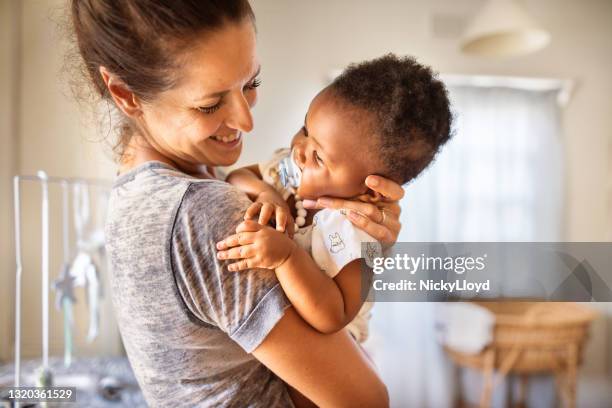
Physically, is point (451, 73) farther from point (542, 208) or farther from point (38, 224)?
point (38, 224)

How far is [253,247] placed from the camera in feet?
1.14

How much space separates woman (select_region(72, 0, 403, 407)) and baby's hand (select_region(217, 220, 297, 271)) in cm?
1

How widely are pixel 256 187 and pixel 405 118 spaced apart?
0.59 ft

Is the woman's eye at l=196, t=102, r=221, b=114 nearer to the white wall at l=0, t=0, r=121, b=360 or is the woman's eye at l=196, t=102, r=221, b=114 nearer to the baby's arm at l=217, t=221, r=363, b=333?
the baby's arm at l=217, t=221, r=363, b=333

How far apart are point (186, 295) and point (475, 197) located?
1.86 meters

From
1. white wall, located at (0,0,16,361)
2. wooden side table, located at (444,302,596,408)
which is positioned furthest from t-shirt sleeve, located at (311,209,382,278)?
white wall, located at (0,0,16,361)

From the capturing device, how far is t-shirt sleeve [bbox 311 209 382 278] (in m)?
0.43

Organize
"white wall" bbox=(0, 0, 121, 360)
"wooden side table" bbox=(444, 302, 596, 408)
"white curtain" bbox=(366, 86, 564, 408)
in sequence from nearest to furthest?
"wooden side table" bbox=(444, 302, 596, 408) → "white wall" bbox=(0, 0, 121, 360) → "white curtain" bbox=(366, 86, 564, 408)

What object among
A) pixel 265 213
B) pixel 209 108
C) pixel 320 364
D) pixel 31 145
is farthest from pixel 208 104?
pixel 31 145

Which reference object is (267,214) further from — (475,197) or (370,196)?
(475,197)

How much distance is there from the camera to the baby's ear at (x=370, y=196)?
0.50 m

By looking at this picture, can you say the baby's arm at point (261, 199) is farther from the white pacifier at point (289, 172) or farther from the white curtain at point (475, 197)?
the white curtain at point (475, 197)

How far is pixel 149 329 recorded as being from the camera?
41 cm

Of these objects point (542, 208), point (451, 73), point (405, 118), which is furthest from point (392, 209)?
point (542, 208)
